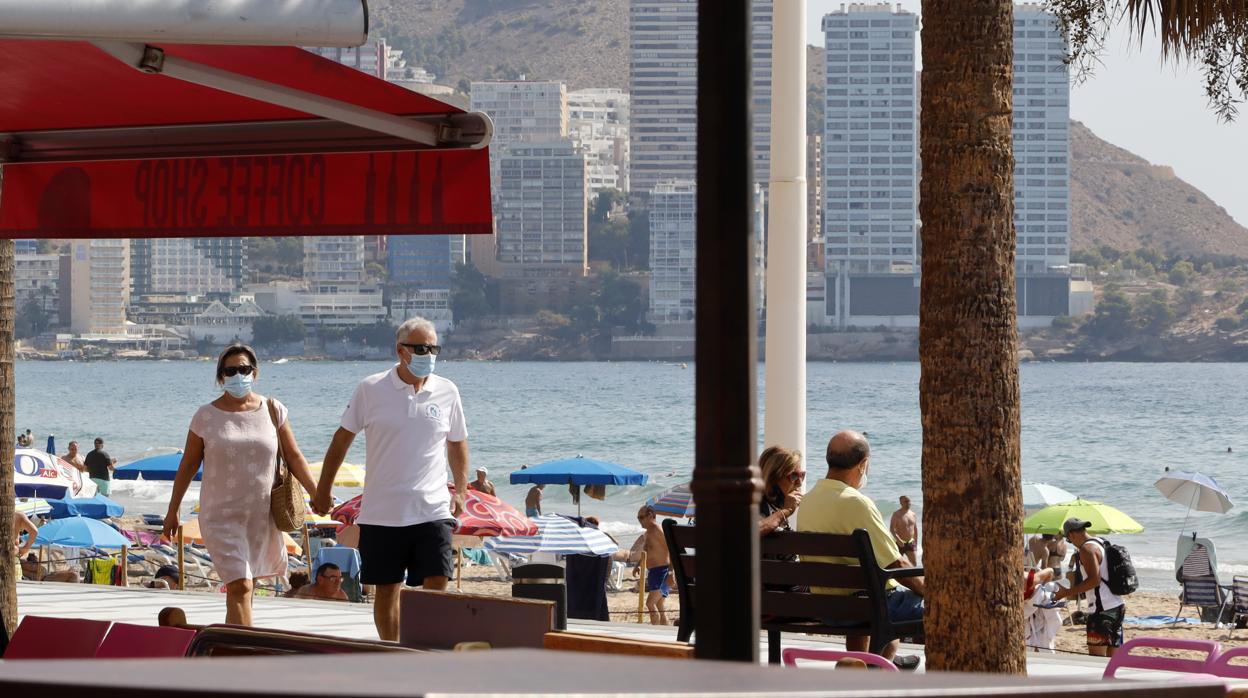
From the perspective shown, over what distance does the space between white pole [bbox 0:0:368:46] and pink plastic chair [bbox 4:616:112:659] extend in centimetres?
135

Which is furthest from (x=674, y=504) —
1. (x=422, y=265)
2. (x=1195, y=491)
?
(x=422, y=265)

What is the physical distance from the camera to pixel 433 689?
96 centimetres

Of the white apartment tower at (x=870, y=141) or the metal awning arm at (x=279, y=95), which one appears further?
the white apartment tower at (x=870, y=141)

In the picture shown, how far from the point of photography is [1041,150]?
137250mm

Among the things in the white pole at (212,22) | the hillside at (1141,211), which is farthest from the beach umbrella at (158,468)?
the hillside at (1141,211)

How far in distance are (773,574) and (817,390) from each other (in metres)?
102

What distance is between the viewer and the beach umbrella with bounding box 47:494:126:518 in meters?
21.8

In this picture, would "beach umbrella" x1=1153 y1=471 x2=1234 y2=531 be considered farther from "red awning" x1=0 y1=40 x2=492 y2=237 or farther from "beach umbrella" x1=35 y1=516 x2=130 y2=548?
"red awning" x1=0 y1=40 x2=492 y2=237

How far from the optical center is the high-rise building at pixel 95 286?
137250mm

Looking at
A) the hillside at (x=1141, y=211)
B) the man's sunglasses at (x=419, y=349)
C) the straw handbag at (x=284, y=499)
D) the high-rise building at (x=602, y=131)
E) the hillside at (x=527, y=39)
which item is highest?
the hillside at (x=527, y=39)

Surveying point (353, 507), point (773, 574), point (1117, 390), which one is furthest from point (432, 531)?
point (1117, 390)

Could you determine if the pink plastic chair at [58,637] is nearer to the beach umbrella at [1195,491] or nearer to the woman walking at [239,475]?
the woman walking at [239,475]

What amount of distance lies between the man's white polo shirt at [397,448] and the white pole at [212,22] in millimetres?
2983

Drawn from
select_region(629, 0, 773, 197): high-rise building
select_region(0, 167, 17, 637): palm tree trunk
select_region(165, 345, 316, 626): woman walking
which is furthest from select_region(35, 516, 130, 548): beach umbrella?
select_region(629, 0, 773, 197): high-rise building
